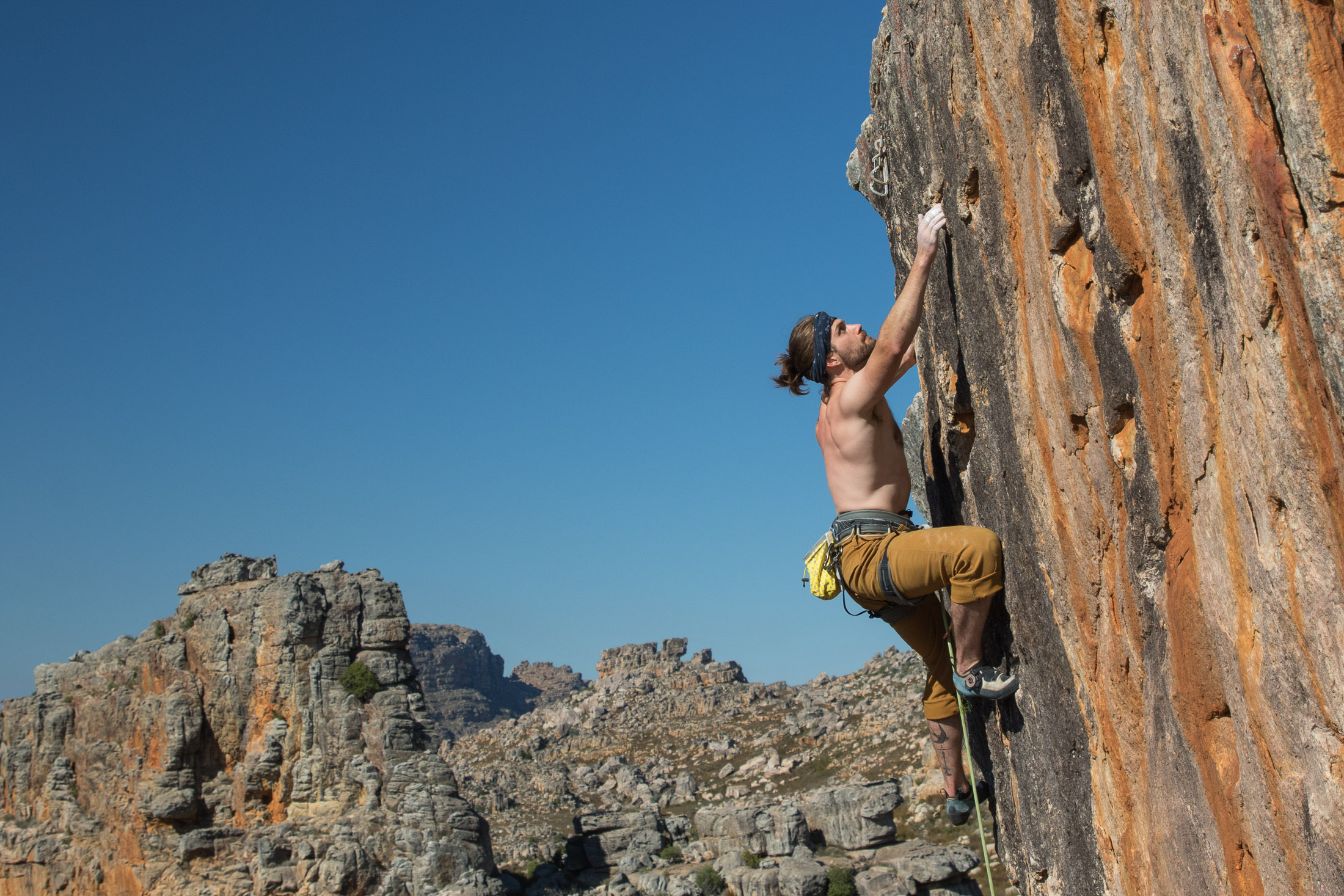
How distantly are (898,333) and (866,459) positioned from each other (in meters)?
0.81

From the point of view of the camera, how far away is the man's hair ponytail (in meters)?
6.02

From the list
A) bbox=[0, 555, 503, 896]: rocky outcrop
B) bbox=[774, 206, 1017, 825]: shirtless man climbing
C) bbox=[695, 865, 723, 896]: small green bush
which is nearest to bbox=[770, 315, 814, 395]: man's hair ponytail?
bbox=[774, 206, 1017, 825]: shirtless man climbing

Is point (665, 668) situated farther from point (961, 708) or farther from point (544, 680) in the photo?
point (544, 680)

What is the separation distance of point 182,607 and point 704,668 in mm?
48080

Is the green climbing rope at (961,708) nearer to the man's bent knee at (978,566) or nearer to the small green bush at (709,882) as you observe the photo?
the man's bent knee at (978,566)

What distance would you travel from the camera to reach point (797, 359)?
6.09 meters

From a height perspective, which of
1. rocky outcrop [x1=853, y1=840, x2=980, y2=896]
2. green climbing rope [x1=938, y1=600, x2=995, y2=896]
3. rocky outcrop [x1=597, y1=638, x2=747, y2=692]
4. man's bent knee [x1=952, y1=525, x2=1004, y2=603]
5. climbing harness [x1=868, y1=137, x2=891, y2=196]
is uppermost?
rocky outcrop [x1=597, y1=638, x2=747, y2=692]

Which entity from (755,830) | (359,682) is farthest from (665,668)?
(359,682)

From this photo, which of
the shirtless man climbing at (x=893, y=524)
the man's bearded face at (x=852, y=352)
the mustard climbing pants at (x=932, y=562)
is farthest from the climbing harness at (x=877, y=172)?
the mustard climbing pants at (x=932, y=562)

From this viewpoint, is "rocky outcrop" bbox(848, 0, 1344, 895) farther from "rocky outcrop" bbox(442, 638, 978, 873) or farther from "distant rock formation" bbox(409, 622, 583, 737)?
"distant rock formation" bbox(409, 622, 583, 737)

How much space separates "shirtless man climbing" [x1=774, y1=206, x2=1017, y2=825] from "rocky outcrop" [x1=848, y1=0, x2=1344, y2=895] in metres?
0.20

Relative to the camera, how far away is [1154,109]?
3537 millimetres

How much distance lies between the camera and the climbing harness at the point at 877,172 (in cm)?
721

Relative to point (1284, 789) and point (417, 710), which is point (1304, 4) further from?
point (417, 710)
